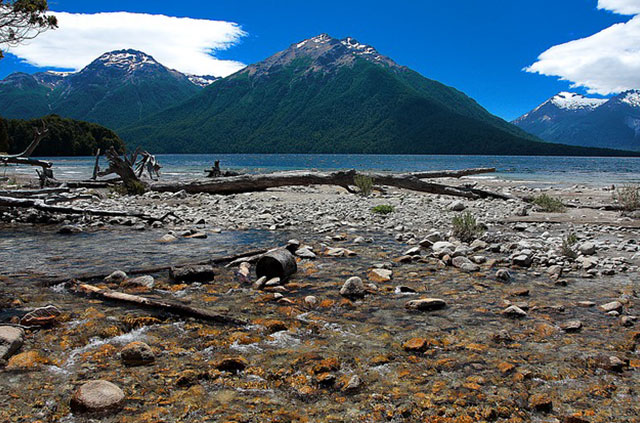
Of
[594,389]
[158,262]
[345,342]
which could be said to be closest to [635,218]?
[594,389]

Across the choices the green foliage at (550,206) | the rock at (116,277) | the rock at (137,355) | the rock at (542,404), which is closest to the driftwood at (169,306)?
the rock at (116,277)

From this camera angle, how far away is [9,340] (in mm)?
3719

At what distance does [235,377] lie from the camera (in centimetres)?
350

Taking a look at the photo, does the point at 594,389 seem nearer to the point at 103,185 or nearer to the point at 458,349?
the point at 458,349

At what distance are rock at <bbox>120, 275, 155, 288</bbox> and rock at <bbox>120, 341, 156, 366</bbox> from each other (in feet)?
7.97

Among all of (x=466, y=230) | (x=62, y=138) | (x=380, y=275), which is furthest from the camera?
(x=62, y=138)

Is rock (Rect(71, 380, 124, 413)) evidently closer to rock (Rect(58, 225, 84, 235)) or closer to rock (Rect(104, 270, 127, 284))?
rock (Rect(104, 270, 127, 284))

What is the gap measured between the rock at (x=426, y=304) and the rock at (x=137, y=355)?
3.23 meters

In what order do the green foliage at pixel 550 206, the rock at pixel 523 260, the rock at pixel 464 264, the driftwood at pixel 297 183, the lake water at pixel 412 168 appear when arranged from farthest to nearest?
the lake water at pixel 412 168 < the driftwood at pixel 297 183 < the green foliage at pixel 550 206 < the rock at pixel 523 260 < the rock at pixel 464 264

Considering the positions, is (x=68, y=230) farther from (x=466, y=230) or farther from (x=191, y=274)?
(x=466, y=230)

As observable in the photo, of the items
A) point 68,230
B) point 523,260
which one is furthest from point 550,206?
point 68,230

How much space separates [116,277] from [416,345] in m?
4.88

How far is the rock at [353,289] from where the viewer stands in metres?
5.74

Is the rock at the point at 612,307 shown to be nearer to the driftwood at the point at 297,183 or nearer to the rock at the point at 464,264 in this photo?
the rock at the point at 464,264
